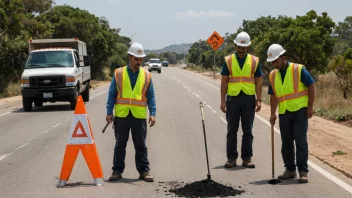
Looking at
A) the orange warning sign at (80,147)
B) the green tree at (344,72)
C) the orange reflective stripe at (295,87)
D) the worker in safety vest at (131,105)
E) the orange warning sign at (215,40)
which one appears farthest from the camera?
the orange warning sign at (215,40)

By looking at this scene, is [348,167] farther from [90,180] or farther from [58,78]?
[58,78]

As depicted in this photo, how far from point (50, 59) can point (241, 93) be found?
12899mm

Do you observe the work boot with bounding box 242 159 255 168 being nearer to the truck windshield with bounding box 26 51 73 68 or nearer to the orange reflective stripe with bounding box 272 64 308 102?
the orange reflective stripe with bounding box 272 64 308 102

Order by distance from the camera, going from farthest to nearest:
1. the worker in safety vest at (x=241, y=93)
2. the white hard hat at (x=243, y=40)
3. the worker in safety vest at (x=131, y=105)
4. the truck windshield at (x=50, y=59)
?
the truck windshield at (x=50, y=59) < the worker in safety vest at (x=241, y=93) < the white hard hat at (x=243, y=40) < the worker in safety vest at (x=131, y=105)

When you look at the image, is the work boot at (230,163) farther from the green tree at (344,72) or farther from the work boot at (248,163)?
the green tree at (344,72)

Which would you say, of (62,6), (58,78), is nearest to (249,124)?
(58,78)

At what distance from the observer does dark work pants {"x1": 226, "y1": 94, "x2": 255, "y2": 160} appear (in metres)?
9.38

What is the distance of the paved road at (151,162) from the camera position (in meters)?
7.85

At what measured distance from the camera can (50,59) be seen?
20.9 meters

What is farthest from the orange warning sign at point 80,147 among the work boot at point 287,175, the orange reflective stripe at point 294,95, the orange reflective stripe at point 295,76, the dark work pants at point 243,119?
the orange reflective stripe at point 295,76

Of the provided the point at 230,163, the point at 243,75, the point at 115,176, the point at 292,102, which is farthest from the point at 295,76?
the point at 115,176

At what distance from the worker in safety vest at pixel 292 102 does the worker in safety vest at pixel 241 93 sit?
72 cm

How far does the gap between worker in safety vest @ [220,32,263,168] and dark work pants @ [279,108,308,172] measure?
835mm

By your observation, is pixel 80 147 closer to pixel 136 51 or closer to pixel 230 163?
pixel 136 51
